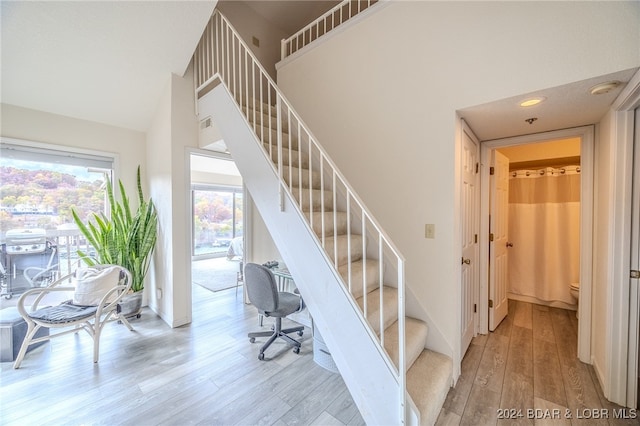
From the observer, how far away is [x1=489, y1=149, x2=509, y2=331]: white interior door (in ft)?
9.38

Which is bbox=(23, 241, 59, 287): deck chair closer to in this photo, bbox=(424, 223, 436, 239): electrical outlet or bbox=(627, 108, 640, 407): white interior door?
bbox=(424, 223, 436, 239): electrical outlet

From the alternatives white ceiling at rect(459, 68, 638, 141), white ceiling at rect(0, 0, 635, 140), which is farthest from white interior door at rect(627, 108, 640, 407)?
white ceiling at rect(0, 0, 635, 140)

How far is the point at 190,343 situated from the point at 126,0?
3148mm

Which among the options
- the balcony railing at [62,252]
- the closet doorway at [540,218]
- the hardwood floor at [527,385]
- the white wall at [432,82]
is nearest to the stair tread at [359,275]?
the white wall at [432,82]

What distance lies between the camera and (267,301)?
239cm

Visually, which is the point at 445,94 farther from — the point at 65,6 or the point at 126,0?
the point at 65,6

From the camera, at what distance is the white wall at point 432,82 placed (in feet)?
5.02

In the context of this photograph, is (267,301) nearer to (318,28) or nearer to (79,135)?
(79,135)

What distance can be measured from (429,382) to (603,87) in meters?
2.18

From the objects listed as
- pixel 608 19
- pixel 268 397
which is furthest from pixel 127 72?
pixel 608 19

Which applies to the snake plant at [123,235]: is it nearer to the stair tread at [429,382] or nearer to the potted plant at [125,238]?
the potted plant at [125,238]

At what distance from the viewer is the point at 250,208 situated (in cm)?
364

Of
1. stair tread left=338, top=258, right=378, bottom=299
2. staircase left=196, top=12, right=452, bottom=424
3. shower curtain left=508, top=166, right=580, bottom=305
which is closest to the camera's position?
staircase left=196, top=12, right=452, bottom=424

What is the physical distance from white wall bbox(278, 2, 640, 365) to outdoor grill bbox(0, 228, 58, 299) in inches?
129
